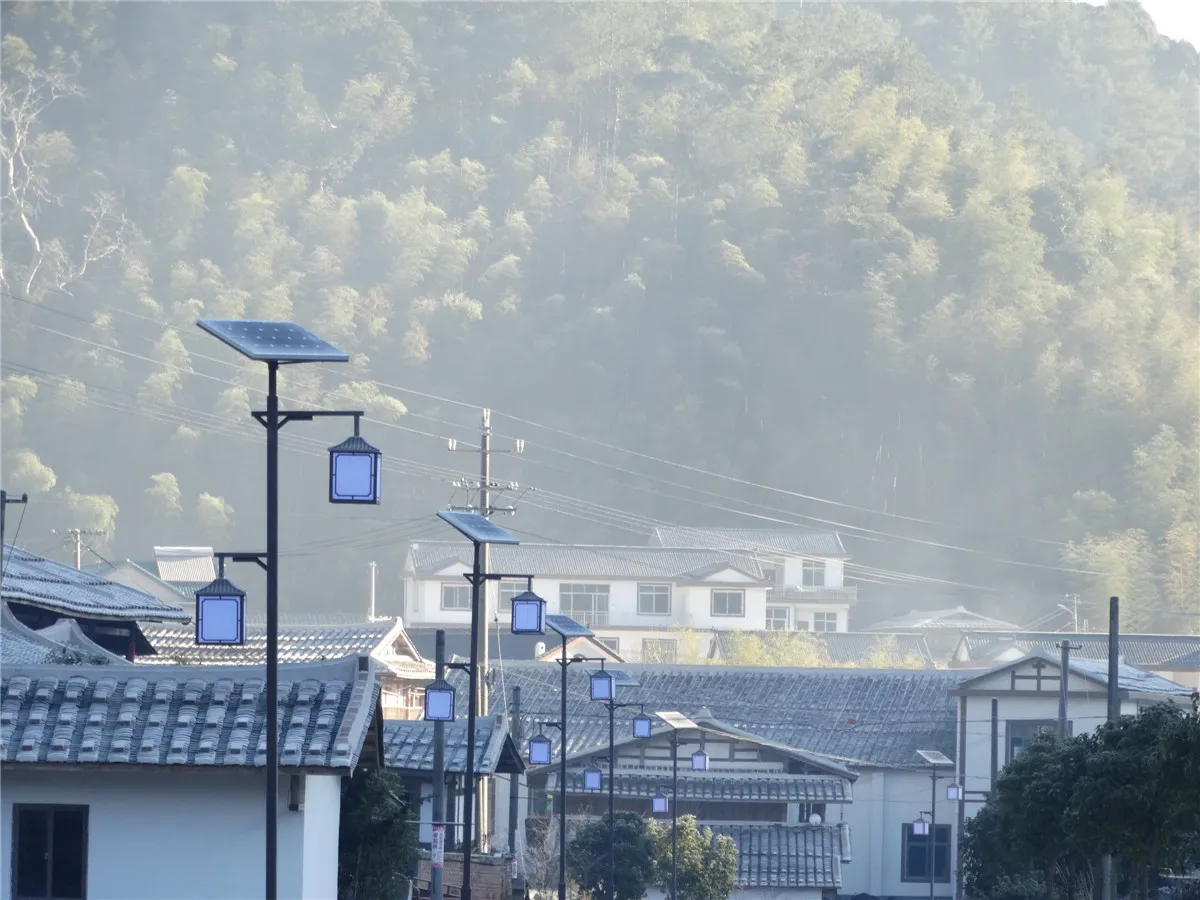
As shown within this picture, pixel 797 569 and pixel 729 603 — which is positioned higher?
pixel 797 569

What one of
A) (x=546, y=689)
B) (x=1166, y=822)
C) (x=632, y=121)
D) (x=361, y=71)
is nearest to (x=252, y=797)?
(x=1166, y=822)

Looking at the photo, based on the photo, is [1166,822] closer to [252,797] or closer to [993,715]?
[252,797]

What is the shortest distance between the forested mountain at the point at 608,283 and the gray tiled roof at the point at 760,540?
19.1 ft

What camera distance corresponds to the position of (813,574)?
2749 inches

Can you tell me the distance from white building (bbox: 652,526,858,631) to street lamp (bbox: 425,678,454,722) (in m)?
50.9

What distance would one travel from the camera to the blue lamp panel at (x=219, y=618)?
31.7 feet

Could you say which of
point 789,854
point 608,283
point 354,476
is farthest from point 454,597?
point 354,476

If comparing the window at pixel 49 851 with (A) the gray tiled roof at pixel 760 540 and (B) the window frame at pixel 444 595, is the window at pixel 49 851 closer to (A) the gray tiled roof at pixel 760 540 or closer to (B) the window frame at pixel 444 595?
(B) the window frame at pixel 444 595

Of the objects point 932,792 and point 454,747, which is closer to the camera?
point 454,747

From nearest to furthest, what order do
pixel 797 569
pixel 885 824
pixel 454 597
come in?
1. pixel 885 824
2. pixel 454 597
3. pixel 797 569

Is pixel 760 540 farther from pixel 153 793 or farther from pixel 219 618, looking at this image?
pixel 219 618

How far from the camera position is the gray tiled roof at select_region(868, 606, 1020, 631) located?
65.8 meters

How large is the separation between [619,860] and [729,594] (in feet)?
131

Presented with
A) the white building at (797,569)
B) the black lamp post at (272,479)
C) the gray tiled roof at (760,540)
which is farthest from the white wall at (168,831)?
the gray tiled roof at (760,540)
